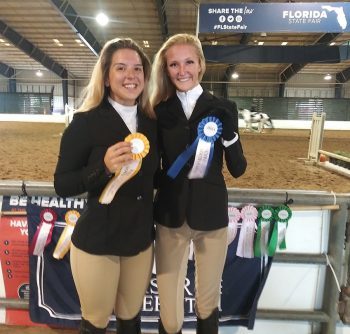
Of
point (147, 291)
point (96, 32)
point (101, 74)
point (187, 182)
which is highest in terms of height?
point (96, 32)

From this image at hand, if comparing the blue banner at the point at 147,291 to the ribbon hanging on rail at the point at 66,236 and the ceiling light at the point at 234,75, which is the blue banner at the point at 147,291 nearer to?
the ribbon hanging on rail at the point at 66,236

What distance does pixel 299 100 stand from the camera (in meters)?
19.2

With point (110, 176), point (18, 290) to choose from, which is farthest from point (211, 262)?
point (18, 290)

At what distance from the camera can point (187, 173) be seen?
47.5 inches

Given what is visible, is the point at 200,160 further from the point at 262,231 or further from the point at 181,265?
the point at 262,231

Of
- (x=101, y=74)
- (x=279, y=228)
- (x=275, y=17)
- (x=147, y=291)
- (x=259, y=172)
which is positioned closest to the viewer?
(x=101, y=74)

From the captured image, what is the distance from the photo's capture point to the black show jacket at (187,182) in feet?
3.95

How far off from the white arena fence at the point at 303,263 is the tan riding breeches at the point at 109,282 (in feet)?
1.68

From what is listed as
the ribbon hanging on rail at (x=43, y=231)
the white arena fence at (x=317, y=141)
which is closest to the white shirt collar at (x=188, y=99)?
the ribbon hanging on rail at (x=43, y=231)

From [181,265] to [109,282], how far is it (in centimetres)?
27

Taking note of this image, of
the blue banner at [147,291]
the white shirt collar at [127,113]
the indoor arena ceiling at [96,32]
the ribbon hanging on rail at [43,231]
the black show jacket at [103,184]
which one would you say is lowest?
the blue banner at [147,291]

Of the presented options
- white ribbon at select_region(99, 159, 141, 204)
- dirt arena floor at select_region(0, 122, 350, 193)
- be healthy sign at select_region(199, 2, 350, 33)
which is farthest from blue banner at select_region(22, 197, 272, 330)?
be healthy sign at select_region(199, 2, 350, 33)

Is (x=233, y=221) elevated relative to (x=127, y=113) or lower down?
lower down

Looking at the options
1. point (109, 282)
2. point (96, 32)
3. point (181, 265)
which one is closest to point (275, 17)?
point (181, 265)
